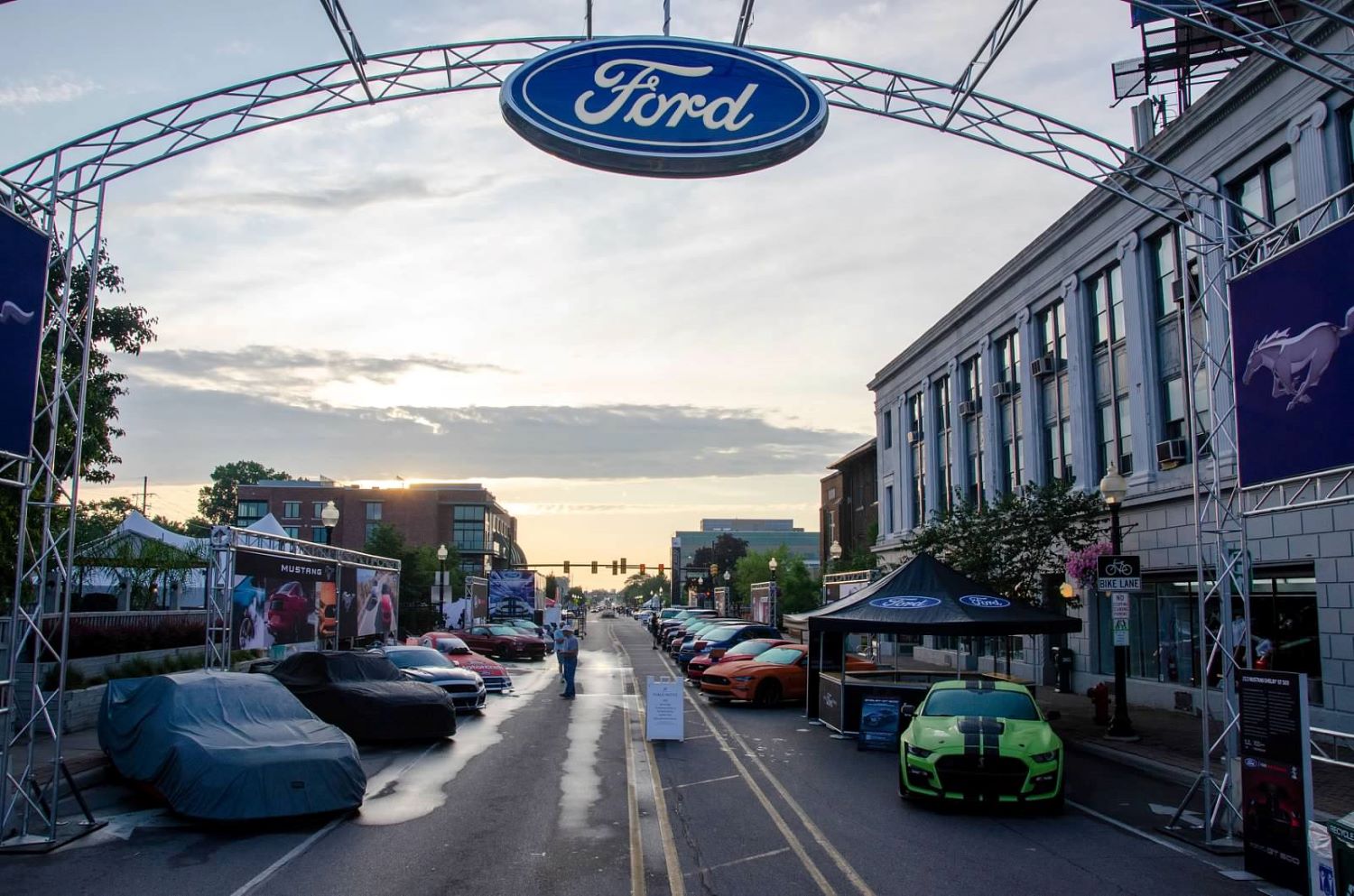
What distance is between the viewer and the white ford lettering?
11266 millimetres

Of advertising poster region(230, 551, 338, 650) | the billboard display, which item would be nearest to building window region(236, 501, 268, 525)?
advertising poster region(230, 551, 338, 650)

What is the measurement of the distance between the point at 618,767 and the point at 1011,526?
13355 millimetres

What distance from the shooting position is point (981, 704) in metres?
13.0

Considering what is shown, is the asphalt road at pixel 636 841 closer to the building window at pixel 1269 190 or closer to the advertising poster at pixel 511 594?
the building window at pixel 1269 190

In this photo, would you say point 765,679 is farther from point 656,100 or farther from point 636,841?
point 656,100

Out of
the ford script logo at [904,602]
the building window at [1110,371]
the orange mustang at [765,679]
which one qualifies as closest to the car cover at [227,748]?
the ford script logo at [904,602]

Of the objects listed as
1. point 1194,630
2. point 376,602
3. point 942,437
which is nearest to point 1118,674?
point 1194,630

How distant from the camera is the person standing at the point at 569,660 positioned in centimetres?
2519

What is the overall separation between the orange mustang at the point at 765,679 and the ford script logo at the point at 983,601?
5345mm

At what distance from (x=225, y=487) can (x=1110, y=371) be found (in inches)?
4673

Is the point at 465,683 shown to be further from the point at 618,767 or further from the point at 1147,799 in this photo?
the point at 1147,799

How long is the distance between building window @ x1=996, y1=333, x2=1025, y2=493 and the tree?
10691cm

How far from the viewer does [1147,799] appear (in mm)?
13375

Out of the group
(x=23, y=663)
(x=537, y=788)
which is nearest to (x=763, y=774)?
(x=537, y=788)
